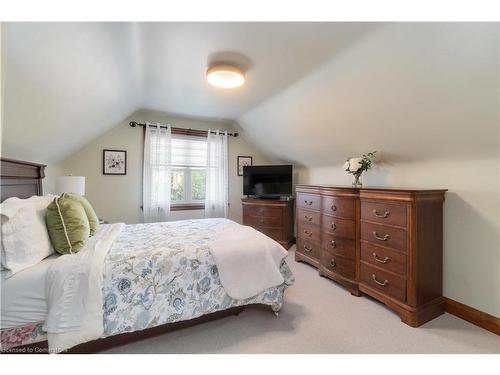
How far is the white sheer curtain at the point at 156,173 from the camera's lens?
3641 mm

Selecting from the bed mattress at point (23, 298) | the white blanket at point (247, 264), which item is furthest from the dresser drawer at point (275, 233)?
the bed mattress at point (23, 298)

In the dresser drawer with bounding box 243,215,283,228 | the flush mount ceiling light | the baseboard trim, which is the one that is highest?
the flush mount ceiling light

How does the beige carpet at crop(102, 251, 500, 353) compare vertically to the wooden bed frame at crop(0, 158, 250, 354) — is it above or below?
below

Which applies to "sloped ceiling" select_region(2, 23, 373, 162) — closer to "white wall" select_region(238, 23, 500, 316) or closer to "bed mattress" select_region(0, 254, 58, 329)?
"white wall" select_region(238, 23, 500, 316)

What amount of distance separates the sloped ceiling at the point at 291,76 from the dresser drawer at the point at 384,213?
745 millimetres

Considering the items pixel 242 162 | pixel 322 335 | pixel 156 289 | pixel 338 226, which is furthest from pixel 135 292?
pixel 242 162

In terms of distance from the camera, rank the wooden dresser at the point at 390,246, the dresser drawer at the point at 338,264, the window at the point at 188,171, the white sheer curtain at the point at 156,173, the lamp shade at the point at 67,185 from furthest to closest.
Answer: the window at the point at 188,171
the white sheer curtain at the point at 156,173
the lamp shade at the point at 67,185
the dresser drawer at the point at 338,264
the wooden dresser at the point at 390,246

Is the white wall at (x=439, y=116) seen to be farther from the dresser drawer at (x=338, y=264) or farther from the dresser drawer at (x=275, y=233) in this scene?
the dresser drawer at (x=275, y=233)

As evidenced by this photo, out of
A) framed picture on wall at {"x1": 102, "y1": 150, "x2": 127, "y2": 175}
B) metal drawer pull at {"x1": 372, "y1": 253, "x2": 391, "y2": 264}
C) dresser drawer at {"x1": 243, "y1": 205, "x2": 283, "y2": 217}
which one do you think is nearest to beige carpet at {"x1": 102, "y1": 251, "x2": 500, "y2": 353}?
metal drawer pull at {"x1": 372, "y1": 253, "x2": 391, "y2": 264}

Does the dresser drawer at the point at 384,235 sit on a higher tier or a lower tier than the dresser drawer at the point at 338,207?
lower

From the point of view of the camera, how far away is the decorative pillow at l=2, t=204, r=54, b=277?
49.3 inches

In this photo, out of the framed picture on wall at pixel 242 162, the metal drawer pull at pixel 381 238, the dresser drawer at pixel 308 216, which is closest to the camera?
the metal drawer pull at pixel 381 238

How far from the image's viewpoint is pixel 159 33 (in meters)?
1.72

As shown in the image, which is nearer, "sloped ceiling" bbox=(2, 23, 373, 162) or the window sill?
"sloped ceiling" bbox=(2, 23, 373, 162)
